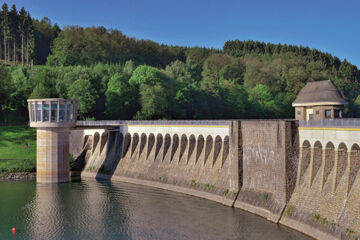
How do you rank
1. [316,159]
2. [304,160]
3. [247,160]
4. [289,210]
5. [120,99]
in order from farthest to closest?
[120,99]
[247,160]
[304,160]
[289,210]
[316,159]

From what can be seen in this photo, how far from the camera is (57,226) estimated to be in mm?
42531

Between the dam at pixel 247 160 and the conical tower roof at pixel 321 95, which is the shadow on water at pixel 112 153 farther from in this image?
the conical tower roof at pixel 321 95

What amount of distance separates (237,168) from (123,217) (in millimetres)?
14561

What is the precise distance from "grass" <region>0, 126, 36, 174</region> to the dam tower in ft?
21.6

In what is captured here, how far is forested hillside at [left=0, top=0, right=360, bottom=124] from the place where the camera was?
98.5 metres

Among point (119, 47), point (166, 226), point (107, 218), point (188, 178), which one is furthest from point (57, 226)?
point (119, 47)

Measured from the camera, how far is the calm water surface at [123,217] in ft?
128

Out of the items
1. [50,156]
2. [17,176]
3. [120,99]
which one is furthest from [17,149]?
[120,99]

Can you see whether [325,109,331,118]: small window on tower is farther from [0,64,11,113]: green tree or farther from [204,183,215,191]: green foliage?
[0,64,11,113]: green tree

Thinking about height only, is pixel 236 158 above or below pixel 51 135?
below

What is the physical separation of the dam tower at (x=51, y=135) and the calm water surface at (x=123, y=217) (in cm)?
804

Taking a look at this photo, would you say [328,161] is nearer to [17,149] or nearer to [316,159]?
[316,159]

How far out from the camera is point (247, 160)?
48688 mm

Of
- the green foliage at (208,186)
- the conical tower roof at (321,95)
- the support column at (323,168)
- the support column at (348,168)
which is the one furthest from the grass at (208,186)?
the conical tower roof at (321,95)
